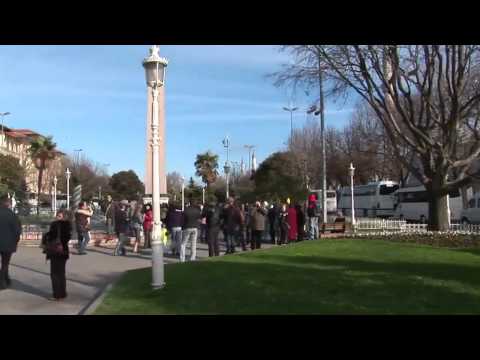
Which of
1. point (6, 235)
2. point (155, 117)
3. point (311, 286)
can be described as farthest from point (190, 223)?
point (311, 286)

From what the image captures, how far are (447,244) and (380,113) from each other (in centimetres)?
663

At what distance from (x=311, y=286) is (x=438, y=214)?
47.1ft

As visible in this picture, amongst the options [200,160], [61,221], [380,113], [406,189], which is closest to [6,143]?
[200,160]

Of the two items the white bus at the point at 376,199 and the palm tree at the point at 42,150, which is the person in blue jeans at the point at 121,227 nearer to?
the white bus at the point at 376,199

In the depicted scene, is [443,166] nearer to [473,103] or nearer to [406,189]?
[473,103]

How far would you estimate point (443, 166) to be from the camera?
2084 centimetres

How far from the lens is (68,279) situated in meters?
11.2

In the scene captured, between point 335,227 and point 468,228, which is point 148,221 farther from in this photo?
point 468,228

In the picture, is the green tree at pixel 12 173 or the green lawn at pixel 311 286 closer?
the green lawn at pixel 311 286

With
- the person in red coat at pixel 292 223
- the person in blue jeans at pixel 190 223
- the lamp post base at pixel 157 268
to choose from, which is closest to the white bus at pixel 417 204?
the person in red coat at pixel 292 223

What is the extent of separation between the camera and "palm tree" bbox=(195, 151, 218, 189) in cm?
6675

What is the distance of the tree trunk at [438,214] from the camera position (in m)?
21.5

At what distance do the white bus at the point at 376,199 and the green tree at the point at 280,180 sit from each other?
7.10 m
